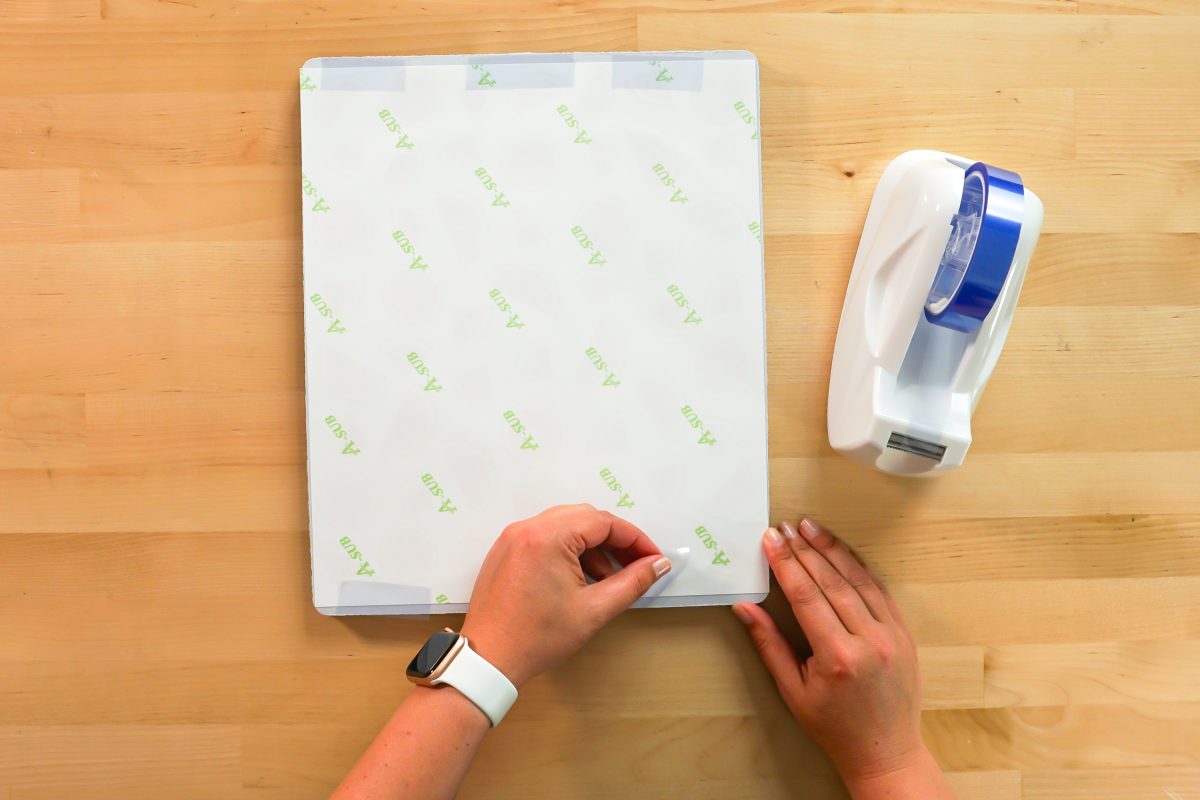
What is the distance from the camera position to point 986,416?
0.61 metres

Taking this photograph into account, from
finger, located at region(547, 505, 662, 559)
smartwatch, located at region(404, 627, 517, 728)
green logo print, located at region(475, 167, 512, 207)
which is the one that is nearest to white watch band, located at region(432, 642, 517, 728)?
smartwatch, located at region(404, 627, 517, 728)

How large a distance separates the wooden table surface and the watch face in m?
0.07

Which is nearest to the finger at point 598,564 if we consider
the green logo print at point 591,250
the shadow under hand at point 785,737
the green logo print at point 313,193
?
the shadow under hand at point 785,737

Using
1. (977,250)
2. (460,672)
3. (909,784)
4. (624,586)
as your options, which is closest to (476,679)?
(460,672)

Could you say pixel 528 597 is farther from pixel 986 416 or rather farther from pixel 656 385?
pixel 986 416

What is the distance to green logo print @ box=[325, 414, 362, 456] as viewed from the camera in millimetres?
598

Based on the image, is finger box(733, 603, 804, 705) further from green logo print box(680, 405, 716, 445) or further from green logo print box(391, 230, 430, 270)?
green logo print box(391, 230, 430, 270)

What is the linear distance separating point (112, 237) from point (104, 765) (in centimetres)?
42

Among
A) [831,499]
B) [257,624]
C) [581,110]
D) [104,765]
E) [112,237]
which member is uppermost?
[581,110]

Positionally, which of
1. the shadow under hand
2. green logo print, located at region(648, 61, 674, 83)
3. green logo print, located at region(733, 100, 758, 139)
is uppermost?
green logo print, located at region(648, 61, 674, 83)

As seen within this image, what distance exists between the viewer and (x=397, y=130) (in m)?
0.60

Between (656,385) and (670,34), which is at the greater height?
(670,34)

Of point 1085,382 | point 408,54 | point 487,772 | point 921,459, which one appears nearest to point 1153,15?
point 1085,382

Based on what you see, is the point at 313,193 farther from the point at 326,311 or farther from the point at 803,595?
the point at 803,595
